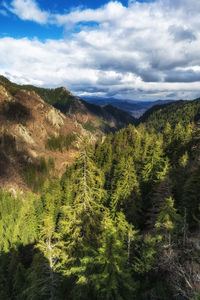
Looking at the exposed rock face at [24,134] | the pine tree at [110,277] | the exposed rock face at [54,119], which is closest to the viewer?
the pine tree at [110,277]

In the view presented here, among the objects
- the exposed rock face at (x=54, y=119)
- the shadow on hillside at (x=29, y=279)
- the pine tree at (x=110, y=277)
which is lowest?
the shadow on hillside at (x=29, y=279)

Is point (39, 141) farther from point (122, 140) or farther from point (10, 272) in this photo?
point (10, 272)

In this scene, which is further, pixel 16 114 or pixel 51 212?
pixel 16 114

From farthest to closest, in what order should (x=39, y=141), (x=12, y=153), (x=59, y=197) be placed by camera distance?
1. (x=39, y=141)
2. (x=12, y=153)
3. (x=59, y=197)

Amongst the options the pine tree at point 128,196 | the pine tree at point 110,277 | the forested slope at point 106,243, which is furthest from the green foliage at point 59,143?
the pine tree at point 110,277

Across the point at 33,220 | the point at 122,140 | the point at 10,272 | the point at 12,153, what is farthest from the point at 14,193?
the point at 122,140

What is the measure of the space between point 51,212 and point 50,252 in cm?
2959

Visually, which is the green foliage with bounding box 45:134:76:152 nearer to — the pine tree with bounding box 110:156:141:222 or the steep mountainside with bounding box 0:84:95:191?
the steep mountainside with bounding box 0:84:95:191

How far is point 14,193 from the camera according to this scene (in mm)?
71812

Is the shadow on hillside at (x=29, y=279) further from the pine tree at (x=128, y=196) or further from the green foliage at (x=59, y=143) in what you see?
the green foliage at (x=59, y=143)

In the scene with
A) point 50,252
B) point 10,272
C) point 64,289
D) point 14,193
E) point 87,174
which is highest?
point 87,174

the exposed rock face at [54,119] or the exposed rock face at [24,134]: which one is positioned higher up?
the exposed rock face at [54,119]

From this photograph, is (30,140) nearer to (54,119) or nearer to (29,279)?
(54,119)

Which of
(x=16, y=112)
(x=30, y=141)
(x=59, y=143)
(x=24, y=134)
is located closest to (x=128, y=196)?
(x=30, y=141)
